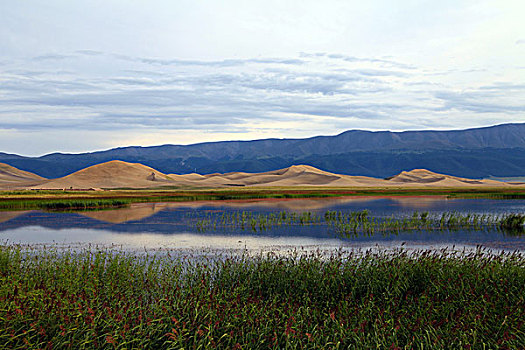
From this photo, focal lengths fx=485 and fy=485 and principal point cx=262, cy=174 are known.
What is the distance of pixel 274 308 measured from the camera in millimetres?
10047

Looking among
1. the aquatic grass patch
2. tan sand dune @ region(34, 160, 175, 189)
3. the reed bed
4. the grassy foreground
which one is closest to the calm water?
the reed bed

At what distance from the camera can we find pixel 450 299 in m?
11.7

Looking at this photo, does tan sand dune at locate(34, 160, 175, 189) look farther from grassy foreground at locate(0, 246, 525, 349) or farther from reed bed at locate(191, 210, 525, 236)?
grassy foreground at locate(0, 246, 525, 349)

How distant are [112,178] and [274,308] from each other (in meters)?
131

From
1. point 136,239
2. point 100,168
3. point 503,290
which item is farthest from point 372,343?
point 100,168

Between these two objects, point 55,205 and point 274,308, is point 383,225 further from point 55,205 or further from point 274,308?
point 55,205

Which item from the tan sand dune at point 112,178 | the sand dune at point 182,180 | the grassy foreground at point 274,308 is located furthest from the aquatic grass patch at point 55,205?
the tan sand dune at point 112,178

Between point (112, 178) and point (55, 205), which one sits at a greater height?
point (112, 178)

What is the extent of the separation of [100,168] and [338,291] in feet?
462

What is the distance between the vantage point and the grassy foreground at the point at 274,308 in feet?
27.8

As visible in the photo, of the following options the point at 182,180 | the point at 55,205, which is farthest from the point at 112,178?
the point at 55,205

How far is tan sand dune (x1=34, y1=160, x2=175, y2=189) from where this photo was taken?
399 feet

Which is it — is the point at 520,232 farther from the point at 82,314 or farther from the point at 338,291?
the point at 82,314

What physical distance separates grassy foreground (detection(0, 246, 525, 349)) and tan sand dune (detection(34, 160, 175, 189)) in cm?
10895
